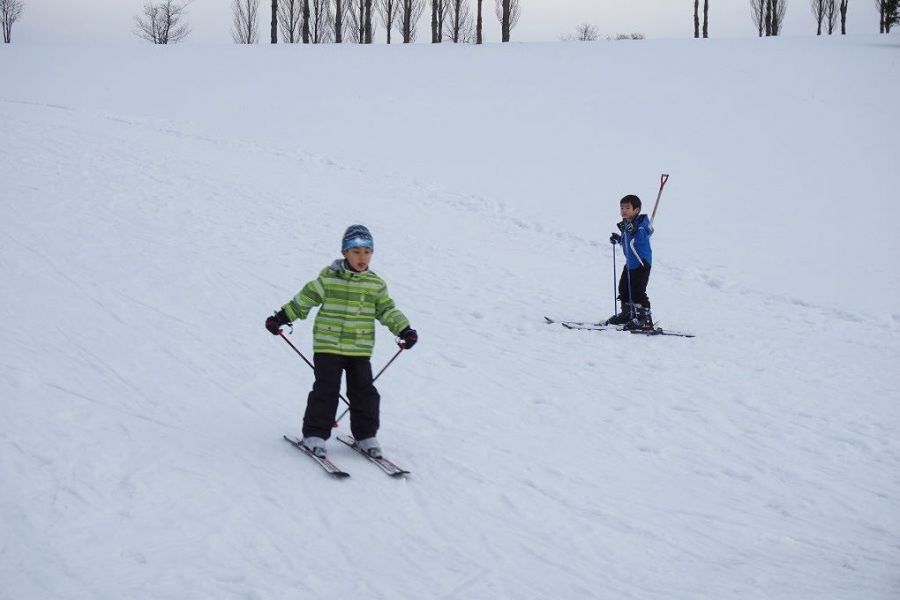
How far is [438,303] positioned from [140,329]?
3.57m

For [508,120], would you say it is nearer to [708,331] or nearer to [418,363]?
[708,331]

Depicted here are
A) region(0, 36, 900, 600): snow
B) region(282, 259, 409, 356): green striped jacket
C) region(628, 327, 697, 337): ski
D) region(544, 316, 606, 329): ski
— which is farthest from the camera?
region(544, 316, 606, 329): ski

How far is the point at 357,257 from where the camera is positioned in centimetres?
508

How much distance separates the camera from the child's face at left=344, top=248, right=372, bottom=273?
5062mm

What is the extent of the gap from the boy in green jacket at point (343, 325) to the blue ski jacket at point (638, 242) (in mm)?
4588

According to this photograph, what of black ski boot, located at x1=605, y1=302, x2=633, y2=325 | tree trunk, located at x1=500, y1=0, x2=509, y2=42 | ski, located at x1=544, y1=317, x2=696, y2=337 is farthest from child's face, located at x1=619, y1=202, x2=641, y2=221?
tree trunk, located at x1=500, y1=0, x2=509, y2=42

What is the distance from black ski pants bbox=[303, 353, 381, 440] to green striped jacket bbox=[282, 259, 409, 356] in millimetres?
76

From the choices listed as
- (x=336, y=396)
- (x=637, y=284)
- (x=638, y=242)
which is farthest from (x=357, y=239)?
(x=637, y=284)

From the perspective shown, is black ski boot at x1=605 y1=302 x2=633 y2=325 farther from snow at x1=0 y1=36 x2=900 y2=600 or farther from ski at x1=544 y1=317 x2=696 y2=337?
snow at x1=0 y1=36 x2=900 y2=600

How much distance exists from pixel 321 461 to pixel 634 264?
518 cm

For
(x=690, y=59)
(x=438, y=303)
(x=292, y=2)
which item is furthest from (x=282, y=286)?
(x=292, y=2)

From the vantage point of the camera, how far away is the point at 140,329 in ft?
26.0

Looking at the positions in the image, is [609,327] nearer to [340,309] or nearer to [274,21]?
[340,309]

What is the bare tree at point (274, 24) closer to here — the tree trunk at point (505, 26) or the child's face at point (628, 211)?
the tree trunk at point (505, 26)
